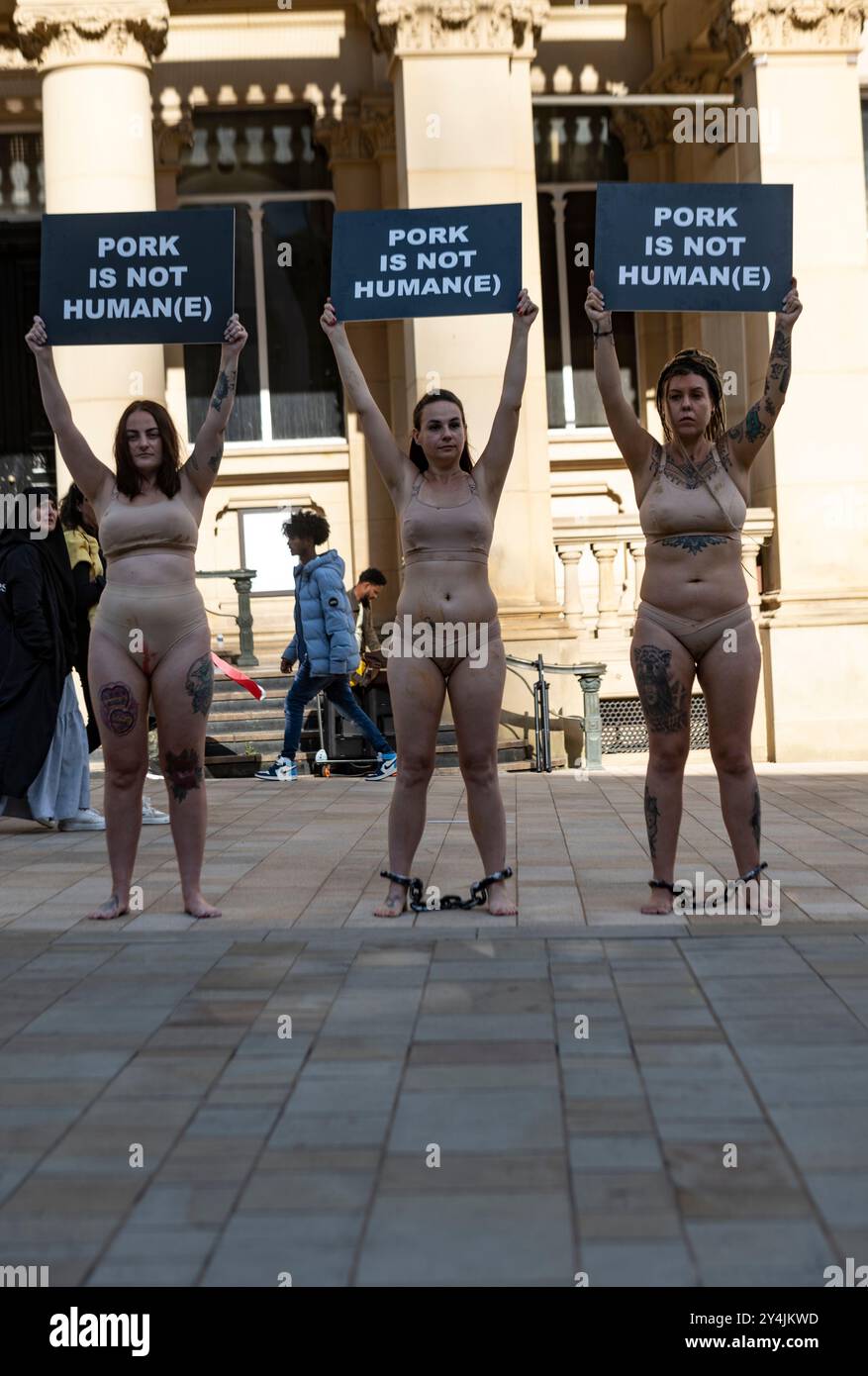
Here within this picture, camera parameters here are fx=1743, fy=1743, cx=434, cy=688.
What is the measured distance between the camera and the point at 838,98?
53.8 feet

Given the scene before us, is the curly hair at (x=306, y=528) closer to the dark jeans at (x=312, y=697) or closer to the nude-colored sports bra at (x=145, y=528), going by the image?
the dark jeans at (x=312, y=697)

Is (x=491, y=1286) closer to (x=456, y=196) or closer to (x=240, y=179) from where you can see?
(x=456, y=196)

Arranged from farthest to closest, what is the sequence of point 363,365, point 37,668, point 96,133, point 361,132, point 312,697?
point 363,365 < point 361,132 < point 96,133 < point 312,697 < point 37,668

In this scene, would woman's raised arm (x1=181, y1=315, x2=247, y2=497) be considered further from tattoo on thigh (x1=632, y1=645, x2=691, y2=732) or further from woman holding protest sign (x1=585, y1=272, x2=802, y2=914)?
tattoo on thigh (x1=632, y1=645, x2=691, y2=732)

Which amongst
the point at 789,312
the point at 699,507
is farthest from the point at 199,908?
the point at 789,312

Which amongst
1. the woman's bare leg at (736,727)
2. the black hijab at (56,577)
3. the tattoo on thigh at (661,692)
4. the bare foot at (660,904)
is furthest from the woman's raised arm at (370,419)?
the black hijab at (56,577)

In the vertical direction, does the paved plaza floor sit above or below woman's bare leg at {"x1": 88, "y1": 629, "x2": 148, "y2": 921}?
below

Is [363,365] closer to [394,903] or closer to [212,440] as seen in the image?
[212,440]

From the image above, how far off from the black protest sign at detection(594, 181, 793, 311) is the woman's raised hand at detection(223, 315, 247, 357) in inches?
60.4

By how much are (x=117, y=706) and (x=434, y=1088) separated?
2.93 m

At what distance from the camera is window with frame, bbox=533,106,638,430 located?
2069cm

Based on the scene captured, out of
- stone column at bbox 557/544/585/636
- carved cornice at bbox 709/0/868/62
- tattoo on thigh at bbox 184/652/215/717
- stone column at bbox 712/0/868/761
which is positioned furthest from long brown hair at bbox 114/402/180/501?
carved cornice at bbox 709/0/868/62

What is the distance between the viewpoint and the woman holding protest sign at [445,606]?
7.02 metres

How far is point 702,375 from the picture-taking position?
692cm
